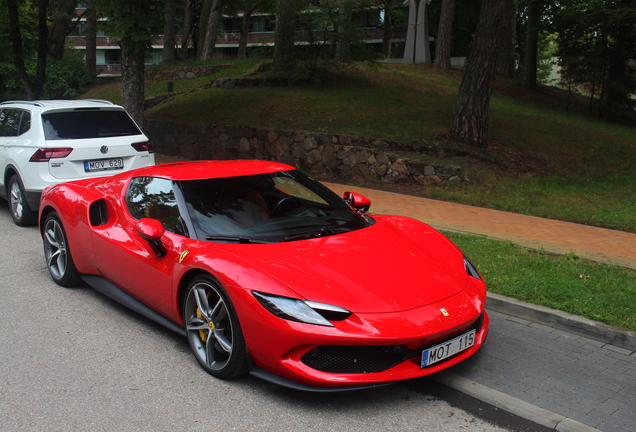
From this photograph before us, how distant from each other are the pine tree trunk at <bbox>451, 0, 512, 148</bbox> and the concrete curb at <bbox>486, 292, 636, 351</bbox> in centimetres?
955

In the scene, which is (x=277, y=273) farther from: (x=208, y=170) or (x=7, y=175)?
(x=7, y=175)

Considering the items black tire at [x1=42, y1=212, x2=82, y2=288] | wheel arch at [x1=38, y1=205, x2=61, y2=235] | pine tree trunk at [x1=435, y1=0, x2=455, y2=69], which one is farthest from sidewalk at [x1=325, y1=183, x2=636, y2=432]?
pine tree trunk at [x1=435, y1=0, x2=455, y2=69]

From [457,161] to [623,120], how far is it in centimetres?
1482

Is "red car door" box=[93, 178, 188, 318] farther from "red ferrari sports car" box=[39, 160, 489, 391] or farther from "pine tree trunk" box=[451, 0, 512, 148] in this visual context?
"pine tree trunk" box=[451, 0, 512, 148]

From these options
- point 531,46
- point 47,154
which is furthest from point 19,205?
point 531,46

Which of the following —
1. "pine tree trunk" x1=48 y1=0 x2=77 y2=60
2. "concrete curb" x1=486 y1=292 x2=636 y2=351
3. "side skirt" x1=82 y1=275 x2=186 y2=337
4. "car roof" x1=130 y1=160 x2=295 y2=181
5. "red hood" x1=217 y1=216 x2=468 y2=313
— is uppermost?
"pine tree trunk" x1=48 y1=0 x2=77 y2=60

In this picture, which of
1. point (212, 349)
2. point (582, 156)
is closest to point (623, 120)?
point (582, 156)

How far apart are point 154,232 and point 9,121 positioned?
244 inches

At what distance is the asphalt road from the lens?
3.37 meters

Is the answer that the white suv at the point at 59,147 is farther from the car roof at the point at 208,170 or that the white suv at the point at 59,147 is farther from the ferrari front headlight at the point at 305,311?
the ferrari front headlight at the point at 305,311

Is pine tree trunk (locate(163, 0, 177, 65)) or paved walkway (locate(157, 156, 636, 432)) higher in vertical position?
pine tree trunk (locate(163, 0, 177, 65))

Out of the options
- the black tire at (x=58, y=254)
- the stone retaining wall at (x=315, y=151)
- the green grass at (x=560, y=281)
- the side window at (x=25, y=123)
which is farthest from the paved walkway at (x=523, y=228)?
the side window at (x=25, y=123)

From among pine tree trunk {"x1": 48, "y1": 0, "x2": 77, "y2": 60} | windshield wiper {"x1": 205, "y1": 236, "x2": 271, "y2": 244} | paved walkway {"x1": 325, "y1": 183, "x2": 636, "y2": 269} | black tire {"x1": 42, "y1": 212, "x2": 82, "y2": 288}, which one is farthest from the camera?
pine tree trunk {"x1": 48, "y1": 0, "x2": 77, "y2": 60}

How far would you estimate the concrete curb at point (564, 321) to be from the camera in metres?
4.44
